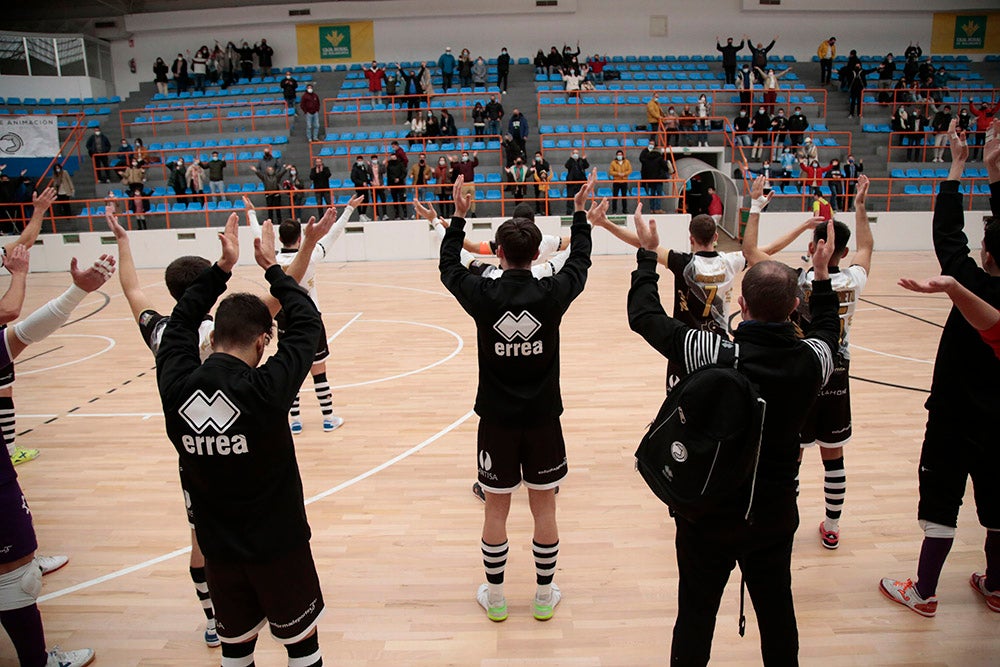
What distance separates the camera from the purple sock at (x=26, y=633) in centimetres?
342

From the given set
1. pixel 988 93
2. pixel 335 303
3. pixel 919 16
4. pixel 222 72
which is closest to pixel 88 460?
pixel 335 303

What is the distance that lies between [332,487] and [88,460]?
8.90 ft

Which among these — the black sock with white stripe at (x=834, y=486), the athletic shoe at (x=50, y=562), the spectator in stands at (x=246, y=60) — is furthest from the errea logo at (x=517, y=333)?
the spectator in stands at (x=246, y=60)

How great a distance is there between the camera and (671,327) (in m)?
2.88

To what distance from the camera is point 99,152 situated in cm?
2323

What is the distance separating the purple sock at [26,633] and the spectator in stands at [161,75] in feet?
93.6

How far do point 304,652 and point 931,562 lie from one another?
3.48 meters

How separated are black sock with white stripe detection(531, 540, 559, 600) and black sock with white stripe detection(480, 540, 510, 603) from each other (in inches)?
7.6

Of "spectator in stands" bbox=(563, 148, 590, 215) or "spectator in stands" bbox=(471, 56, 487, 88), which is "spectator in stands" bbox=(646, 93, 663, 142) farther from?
"spectator in stands" bbox=(471, 56, 487, 88)

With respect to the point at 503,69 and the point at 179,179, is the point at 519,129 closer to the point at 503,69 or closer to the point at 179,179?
the point at 503,69

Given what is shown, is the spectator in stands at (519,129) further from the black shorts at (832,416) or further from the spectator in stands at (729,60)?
the black shorts at (832,416)

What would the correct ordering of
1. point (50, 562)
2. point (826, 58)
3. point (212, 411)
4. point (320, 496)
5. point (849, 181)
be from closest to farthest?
point (212, 411) < point (50, 562) < point (320, 496) < point (849, 181) < point (826, 58)

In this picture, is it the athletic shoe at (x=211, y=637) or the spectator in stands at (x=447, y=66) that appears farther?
the spectator in stands at (x=447, y=66)

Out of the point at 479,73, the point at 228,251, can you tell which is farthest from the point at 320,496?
the point at 479,73
